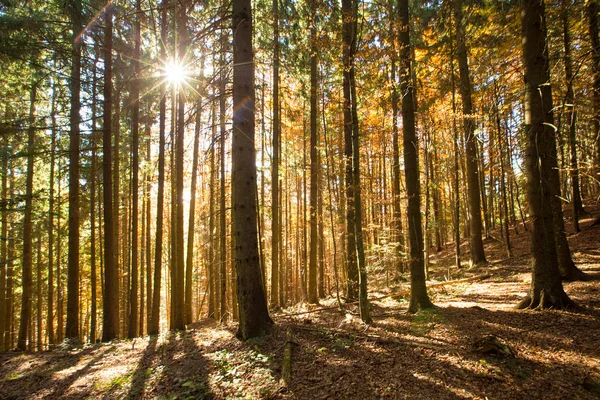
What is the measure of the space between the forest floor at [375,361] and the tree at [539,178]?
0.44 meters

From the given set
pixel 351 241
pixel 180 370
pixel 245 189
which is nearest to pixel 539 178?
pixel 351 241

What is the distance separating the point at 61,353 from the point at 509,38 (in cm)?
1408

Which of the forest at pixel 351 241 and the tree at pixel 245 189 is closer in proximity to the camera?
the forest at pixel 351 241

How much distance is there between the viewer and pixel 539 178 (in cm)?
527

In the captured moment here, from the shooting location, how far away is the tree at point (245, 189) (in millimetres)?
5465

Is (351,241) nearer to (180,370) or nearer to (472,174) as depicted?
(180,370)

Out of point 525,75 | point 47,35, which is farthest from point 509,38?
point 47,35

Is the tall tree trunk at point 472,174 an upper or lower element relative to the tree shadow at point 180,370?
upper

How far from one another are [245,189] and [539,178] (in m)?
5.57

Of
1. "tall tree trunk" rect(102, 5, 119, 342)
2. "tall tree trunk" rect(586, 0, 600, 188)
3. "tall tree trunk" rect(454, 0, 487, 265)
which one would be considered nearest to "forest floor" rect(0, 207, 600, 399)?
"tall tree trunk" rect(102, 5, 119, 342)

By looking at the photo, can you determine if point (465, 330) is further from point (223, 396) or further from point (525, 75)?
point (525, 75)

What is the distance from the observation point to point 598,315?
468 centimetres

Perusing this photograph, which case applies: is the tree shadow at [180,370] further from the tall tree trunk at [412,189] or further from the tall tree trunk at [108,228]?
the tall tree trunk at [412,189]

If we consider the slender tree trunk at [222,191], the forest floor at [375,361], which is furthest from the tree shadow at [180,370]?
the slender tree trunk at [222,191]
